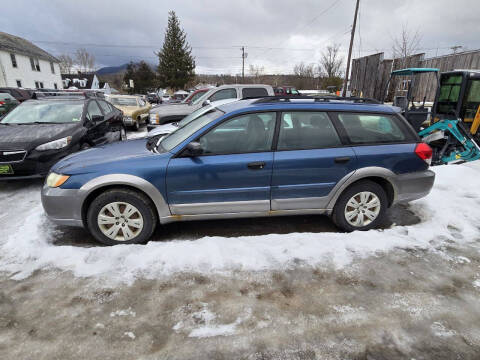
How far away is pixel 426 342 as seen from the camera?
2.11 m

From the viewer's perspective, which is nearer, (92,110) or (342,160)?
(342,160)

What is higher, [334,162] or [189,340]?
[334,162]

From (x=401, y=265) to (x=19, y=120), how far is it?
718 cm

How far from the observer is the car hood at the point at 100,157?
3211 millimetres

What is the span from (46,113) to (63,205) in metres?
3.98

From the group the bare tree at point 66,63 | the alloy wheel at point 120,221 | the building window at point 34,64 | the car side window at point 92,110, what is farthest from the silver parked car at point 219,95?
the bare tree at point 66,63

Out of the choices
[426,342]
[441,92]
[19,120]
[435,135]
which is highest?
[441,92]

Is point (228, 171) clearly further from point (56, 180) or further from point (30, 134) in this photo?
point (30, 134)

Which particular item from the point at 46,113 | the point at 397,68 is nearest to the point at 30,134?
the point at 46,113

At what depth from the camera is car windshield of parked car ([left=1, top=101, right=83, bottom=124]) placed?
5.94 meters

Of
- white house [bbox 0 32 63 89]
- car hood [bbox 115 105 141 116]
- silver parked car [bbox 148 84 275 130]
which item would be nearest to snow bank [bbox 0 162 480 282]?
silver parked car [bbox 148 84 275 130]

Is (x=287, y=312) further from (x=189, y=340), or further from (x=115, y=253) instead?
(x=115, y=253)

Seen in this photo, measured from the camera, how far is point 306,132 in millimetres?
3467

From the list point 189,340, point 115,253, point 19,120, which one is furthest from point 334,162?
point 19,120
